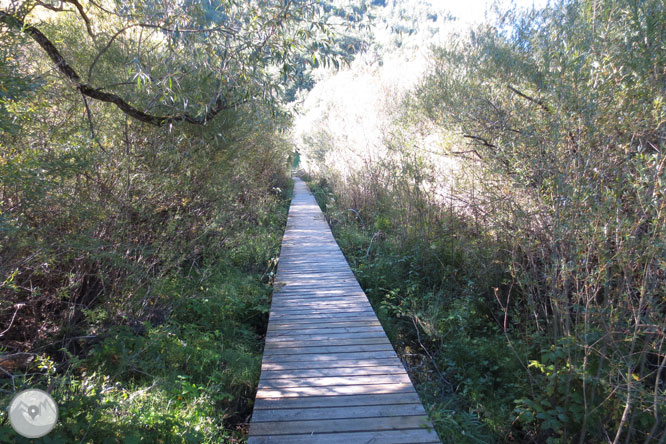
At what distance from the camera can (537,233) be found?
3449 mm

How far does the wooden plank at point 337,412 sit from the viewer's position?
280 cm

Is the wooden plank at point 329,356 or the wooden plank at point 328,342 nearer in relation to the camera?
the wooden plank at point 329,356

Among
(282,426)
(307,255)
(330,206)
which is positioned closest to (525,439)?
(282,426)

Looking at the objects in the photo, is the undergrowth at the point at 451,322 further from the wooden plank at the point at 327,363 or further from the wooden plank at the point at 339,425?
the wooden plank at the point at 327,363

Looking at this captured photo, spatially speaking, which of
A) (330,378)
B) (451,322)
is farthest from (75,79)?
(451,322)

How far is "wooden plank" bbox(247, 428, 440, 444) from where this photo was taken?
255 cm

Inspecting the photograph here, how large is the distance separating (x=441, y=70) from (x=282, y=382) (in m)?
5.38

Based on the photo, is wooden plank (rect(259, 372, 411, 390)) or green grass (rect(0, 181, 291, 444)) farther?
wooden plank (rect(259, 372, 411, 390))

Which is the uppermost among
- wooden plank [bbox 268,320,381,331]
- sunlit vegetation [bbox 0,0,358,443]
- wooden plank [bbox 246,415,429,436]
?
sunlit vegetation [bbox 0,0,358,443]

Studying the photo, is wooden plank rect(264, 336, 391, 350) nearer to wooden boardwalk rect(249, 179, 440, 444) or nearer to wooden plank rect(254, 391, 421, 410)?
wooden boardwalk rect(249, 179, 440, 444)

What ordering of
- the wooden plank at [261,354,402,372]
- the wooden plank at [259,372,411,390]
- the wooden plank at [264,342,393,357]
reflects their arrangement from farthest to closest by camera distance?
the wooden plank at [264,342,393,357], the wooden plank at [261,354,402,372], the wooden plank at [259,372,411,390]

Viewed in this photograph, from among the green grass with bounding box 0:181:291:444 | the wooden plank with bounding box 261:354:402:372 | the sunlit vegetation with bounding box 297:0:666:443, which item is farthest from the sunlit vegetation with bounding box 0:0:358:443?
the sunlit vegetation with bounding box 297:0:666:443

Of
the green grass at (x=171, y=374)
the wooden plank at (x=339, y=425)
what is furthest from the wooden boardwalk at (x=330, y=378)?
the green grass at (x=171, y=374)

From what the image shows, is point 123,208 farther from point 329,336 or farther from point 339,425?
point 339,425
